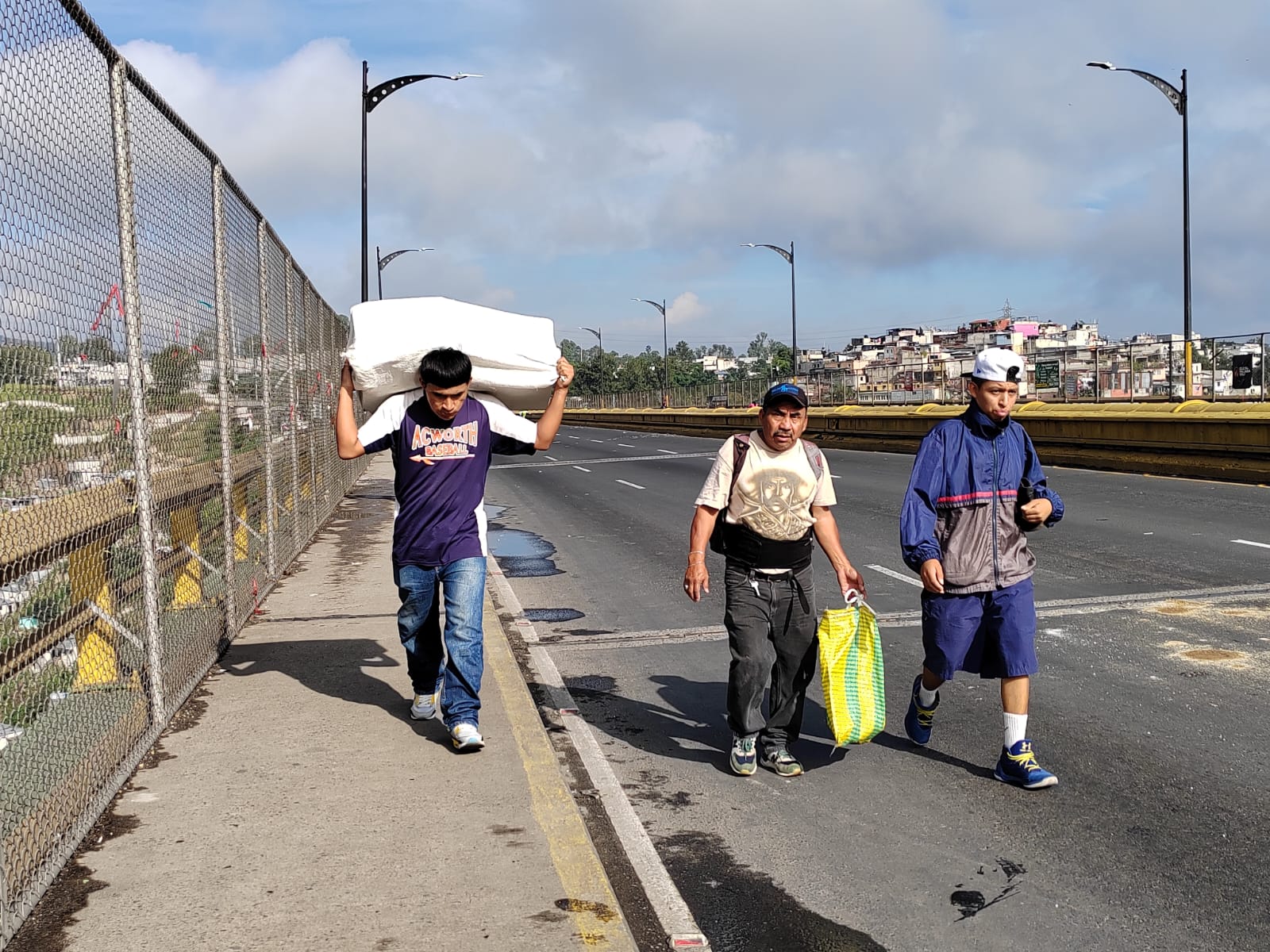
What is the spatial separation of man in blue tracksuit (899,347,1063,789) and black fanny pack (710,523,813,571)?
434mm

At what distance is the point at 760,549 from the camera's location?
215 inches

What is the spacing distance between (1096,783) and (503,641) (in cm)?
379

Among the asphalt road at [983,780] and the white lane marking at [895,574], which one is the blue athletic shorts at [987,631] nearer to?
the asphalt road at [983,780]

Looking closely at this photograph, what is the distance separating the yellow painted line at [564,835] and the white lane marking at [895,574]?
185 inches

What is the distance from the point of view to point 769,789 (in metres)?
5.43

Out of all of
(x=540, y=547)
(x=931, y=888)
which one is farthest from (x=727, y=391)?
(x=931, y=888)

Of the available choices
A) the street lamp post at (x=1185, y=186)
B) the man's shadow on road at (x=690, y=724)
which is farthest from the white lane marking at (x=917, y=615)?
the street lamp post at (x=1185, y=186)

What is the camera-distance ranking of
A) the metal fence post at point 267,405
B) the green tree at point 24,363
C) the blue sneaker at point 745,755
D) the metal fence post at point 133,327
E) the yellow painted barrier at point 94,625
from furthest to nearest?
the metal fence post at point 267,405
the blue sneaker at point 745,755
the metal fence post at point 133,327
the yellow painted barrier at point 94,625
the green tree at point 24,363

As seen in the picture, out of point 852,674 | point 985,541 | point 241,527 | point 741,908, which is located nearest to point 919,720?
point 852,674

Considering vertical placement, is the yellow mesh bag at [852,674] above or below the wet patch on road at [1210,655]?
above

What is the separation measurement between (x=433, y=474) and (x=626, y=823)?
1.74 meters

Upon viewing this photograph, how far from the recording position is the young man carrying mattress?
5645 millimetres

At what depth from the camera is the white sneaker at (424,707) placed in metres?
6.15

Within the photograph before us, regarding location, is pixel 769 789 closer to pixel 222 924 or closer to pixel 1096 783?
pixel 1096 783
